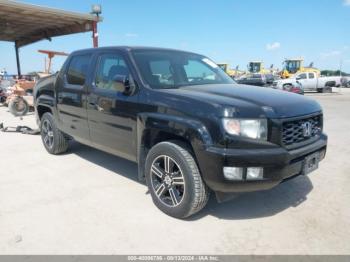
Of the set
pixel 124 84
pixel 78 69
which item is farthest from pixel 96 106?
pixel 78 69

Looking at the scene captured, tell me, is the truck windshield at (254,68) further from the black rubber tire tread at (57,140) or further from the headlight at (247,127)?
the headlight at (247,127)

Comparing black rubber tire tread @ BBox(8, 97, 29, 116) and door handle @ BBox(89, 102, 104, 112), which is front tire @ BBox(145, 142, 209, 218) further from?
black rubber tire tread @ BBox(8, 97, 29, 116)

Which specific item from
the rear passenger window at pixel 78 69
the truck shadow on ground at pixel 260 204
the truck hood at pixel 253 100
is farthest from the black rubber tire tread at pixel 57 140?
the truck shadow on ground at pixel 260 204

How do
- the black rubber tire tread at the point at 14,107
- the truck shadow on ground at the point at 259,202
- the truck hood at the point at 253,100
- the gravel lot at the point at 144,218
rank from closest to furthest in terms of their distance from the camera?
the gravel lot at the point at 144,218 < the truck hood at the point at 253,100 < the truck shadow on ground at the point at 259,202 < the black rubber tire tread at the point at 14,107

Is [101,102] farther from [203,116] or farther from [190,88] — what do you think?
[203,116]

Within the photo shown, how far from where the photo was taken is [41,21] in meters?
16.0

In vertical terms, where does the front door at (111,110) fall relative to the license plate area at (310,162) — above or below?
above

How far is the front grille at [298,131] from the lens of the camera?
3.23 metres

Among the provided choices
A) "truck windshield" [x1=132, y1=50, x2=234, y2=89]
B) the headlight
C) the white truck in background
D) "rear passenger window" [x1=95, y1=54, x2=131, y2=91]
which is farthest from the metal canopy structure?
the white truck in background

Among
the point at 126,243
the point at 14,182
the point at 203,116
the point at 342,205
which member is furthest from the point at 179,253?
the point at 14,182

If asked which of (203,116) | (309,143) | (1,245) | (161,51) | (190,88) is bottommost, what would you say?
(1,245)

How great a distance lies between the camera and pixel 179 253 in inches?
114

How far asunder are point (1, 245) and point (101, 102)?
205 cm

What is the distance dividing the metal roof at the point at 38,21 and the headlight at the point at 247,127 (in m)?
12.1
